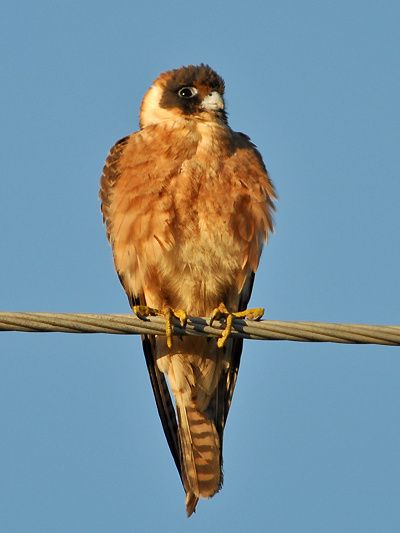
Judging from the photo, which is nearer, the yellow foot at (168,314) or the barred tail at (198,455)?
the yellow foot at (168,314)

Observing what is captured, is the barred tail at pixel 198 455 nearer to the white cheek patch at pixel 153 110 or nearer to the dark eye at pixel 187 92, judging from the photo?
the white cheek patch at pixel 153 110

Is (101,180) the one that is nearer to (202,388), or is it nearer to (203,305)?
(203,305)

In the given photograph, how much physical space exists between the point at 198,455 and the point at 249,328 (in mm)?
1832

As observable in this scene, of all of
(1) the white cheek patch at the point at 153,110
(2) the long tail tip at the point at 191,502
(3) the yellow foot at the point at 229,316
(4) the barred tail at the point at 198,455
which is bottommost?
(2) the long tail tip at the point at 191,502

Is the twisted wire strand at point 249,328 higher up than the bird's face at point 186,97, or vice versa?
the bird's face at point 186,97

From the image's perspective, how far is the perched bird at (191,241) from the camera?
4.40 metres

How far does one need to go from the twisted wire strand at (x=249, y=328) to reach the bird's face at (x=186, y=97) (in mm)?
2164

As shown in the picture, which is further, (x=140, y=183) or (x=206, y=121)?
(x=206, y=121)

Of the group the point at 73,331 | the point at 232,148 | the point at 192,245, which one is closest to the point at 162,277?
the point at 192,245

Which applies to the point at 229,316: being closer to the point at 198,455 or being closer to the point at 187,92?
the point at 198,455

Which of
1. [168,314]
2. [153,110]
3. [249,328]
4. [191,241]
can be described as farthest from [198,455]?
[153,110]

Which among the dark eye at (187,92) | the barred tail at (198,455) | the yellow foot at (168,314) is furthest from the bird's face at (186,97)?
the barred tail at (198,455)

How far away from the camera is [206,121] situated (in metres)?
4.91

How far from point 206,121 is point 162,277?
1095 millimetres
